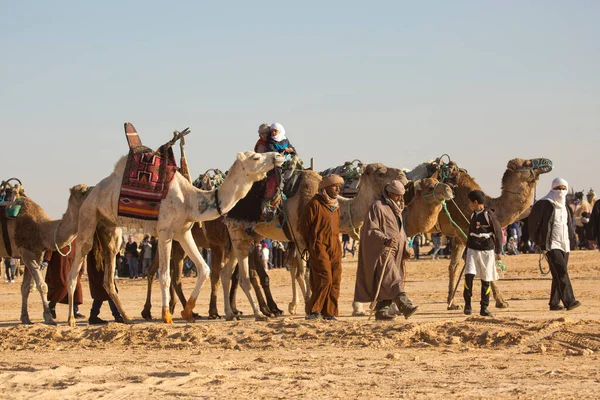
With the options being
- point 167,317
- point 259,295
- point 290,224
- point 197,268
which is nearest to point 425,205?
point 290,224

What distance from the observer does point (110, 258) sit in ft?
47.8

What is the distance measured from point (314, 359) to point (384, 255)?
2681mm

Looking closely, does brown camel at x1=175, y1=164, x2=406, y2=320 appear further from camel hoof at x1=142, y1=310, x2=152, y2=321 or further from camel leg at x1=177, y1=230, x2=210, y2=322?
camel hoof at x1=142, y1=310, x2=152, y2=321

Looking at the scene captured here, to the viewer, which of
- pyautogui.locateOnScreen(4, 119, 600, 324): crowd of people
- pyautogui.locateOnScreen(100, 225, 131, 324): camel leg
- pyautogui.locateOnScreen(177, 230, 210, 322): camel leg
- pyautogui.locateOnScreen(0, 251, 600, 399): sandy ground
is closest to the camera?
pyautogui.locateOnScreen(0, 251, 600, 399): sandy ground

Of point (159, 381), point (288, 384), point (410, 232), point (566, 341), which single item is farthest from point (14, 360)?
point (410, 232)

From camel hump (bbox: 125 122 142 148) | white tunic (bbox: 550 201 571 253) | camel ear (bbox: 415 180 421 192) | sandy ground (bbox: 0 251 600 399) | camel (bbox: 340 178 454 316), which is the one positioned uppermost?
camel hump (bbox: 125 122 142 148)

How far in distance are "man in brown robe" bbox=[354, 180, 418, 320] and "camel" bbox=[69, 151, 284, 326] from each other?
1.47m

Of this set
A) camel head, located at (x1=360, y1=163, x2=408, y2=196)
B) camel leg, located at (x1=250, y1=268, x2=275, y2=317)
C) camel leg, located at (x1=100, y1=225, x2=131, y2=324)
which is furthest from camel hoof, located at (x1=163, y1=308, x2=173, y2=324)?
camel head, located at (x1=360, y1=163, x2=408, y2=196)

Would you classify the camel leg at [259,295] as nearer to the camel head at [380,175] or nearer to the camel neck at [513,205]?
the camel head at [380,175]

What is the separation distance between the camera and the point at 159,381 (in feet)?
29.5

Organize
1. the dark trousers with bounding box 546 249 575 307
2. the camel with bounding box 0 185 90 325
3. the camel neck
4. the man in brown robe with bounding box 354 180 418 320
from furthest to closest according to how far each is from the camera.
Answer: the camel neck
the camel with bounding box 0 185 90 325
the dark trousers with bounding box 546 249 575 307
the man in brown robe with bounding box 354 180 418 320

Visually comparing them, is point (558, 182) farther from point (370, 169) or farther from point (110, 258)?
point (110, 258)

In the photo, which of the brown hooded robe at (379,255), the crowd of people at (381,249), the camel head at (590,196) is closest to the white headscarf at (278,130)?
the crowd of people at (381,249)

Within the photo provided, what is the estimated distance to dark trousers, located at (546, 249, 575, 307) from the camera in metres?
14.7
